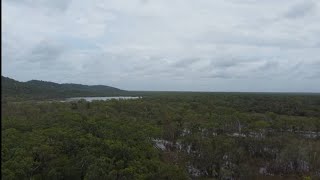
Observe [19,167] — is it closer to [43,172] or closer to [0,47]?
[43,172]

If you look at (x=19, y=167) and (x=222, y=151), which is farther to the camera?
(x=222, y=151)

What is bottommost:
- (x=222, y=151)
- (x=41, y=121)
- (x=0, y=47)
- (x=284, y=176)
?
(x=284, y=176)

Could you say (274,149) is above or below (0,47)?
below

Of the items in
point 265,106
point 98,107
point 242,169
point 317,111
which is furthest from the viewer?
point 265,106

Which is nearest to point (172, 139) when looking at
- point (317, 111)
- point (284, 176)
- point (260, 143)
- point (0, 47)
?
point (260, 143)

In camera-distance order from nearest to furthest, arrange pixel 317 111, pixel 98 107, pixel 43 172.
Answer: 1. pixel 43 172
2. pixel 98 107
3. pixel 317 111

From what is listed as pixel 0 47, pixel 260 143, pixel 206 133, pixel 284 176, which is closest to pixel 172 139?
pixel 206 133

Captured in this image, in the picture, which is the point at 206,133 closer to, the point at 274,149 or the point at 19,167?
the point at 274,149
